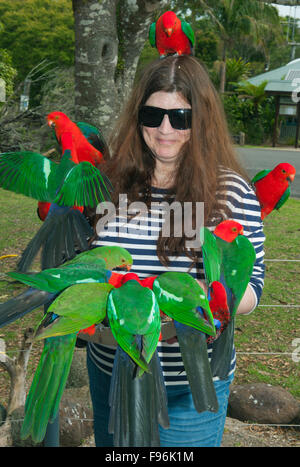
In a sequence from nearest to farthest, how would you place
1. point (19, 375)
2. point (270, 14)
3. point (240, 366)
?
point (19, 375) → point (240, 366) → point (270, 14)

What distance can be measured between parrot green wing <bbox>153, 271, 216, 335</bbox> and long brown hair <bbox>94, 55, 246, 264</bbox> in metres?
0.30

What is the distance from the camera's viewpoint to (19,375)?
2.53 metres

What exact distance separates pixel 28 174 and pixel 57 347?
25.4 inches

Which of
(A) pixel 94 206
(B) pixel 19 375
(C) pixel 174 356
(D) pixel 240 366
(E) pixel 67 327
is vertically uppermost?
(A) pixel 94 206

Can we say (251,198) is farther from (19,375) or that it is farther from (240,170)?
(19,375)

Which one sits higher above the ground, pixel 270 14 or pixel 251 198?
pixel 270 14

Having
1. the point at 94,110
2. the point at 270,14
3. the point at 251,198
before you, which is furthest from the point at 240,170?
the point at 270,14

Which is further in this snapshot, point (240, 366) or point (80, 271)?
point (240, 366)

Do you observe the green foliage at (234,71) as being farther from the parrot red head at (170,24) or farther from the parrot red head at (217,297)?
the parrot red head at (217,297)

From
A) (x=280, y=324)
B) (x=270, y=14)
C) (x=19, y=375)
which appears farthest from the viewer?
(x=270, y=14)

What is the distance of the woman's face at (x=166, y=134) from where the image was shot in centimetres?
145

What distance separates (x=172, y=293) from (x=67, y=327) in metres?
0.26

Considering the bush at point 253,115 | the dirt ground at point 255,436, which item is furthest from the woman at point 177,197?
the bush at point 253,115

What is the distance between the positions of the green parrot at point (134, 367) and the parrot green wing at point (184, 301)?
0.13 feet
